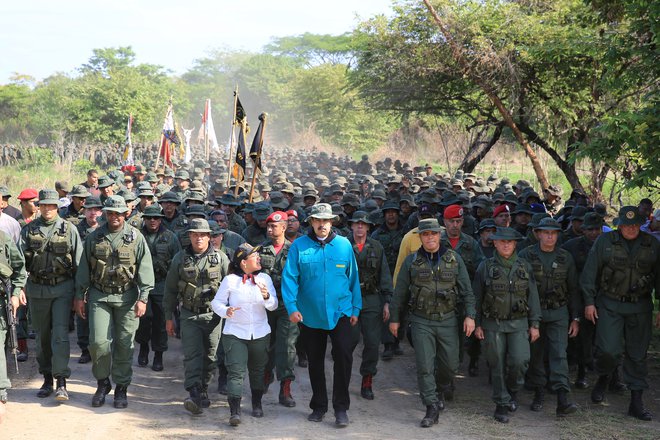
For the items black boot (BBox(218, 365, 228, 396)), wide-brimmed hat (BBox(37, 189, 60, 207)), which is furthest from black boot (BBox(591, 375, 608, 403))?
wide-brimmed hat (BBox(37, 189, 60, 207))

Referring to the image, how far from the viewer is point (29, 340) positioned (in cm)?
1034

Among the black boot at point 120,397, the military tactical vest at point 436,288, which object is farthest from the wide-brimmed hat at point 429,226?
the black boot at point 120,397

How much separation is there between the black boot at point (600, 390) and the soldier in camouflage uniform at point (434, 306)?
5.72 feet

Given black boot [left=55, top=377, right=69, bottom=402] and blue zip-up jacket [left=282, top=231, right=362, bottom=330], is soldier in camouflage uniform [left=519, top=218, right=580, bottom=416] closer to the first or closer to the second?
blue zip-up jacket [left=282, top=231, right=362, bottom=330]

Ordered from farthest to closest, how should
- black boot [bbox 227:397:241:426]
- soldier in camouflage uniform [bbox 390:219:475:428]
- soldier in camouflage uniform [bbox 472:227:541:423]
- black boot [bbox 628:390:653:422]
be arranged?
black boot [bbox 628:390:653:422], soldier in camouflage uniform [bbox 472:227:541:423], soldier in camouflage uniform [bbox 390:219:475:428], black boot [bbox 227:397:241:426]

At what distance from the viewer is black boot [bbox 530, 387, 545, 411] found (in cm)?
783

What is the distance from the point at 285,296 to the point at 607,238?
346 centimetres

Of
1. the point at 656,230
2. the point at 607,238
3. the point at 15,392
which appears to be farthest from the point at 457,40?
the point at 15,392

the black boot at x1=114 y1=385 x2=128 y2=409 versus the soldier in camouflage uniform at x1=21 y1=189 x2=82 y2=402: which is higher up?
the soldier in camouflage uniform at x1=21 y1=189 x2=82 y2=402

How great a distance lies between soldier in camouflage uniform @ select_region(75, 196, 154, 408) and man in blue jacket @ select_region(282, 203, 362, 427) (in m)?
1.59

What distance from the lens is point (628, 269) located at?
779 centimetres

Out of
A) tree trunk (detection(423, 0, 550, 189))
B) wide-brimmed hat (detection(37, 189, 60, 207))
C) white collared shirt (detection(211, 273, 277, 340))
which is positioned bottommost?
white collared shirt (detection(211, 273, 277, 340))

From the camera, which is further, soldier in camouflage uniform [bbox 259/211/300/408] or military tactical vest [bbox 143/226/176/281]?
military tactical vest [bbox 143/226/176/281]

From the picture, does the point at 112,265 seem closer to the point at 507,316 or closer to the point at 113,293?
the point at 113,293
